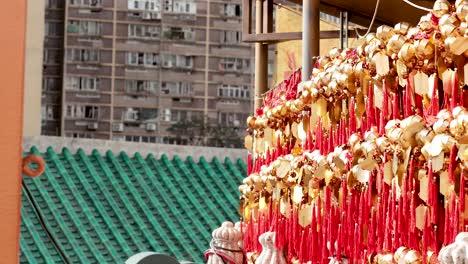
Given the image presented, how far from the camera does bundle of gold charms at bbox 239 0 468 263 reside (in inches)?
104

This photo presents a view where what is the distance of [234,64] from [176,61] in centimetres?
134

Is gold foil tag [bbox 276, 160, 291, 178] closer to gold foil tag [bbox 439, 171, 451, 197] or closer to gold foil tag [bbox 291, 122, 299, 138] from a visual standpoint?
gold foil tag [bbox 291, 122, 299, 138]

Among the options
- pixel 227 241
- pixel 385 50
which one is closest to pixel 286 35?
pixel 227 241

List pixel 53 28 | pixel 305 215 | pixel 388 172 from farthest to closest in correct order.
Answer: pixel 53 28, pixel 305 215, pixel 388 172

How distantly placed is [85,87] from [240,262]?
22.5 metres

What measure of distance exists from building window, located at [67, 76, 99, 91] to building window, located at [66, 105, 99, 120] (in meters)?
0.49

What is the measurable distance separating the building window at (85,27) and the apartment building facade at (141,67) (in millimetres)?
22

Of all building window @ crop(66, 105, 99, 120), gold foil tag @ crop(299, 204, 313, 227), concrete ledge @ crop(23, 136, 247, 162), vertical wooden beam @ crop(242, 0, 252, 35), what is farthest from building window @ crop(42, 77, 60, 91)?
gold foil tag @ crop(299, 204, 313, 227)

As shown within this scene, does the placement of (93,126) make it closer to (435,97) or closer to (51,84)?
(51,84)

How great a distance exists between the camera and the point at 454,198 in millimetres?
2594

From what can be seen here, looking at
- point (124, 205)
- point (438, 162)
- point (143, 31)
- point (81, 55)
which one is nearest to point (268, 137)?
point (438, 162)

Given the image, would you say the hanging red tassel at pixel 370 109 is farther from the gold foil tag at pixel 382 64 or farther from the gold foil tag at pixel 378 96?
the gold foil tag at pixel 382 64

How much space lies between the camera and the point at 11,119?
242 cm

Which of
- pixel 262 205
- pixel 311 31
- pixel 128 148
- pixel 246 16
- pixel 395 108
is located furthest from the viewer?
pixel 128 148
